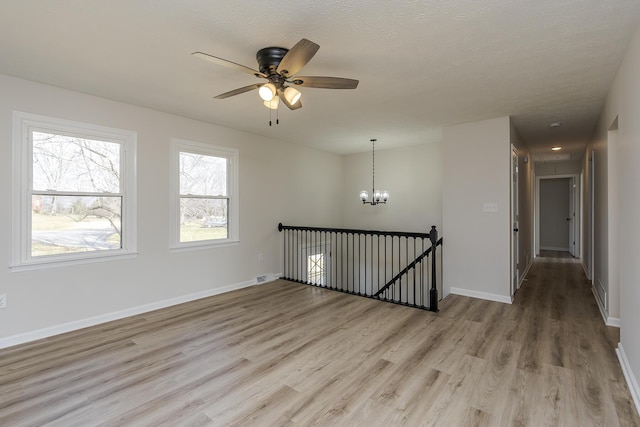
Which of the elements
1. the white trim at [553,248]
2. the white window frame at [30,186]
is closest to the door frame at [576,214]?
the white trim at [553,248]

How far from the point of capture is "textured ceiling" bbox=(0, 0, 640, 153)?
76.6 inches

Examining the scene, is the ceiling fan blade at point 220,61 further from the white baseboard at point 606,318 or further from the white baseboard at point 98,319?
the white baseboard at point 606,318

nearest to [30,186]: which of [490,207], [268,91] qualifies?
[268,91]

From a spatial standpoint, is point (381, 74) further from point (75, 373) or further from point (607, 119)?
point (75, 373)

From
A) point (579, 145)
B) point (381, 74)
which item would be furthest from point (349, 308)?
point (579, 145)

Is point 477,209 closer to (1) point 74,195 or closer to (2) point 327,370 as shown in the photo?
(2) point 327,370

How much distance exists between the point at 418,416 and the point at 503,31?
255cm

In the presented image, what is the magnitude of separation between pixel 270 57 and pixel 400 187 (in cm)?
460

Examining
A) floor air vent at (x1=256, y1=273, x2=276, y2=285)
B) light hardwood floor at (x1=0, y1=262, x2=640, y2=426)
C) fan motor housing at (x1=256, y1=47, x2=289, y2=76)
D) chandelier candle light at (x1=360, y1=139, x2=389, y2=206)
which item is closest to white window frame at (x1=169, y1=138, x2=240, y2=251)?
floor air vent at (x1=256, y1=273, x2=276, y2=285)

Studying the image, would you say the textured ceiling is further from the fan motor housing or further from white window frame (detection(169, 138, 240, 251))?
white window frame (detection(169, 138, 240, 251))

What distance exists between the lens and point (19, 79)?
2.95m

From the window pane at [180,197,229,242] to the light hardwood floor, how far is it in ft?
3.45

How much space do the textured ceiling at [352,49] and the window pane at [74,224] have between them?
1158 millimetres

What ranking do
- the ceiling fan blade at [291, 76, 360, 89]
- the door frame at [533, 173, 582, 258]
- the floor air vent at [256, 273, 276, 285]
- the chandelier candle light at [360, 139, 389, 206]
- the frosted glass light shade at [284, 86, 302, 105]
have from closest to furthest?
the ceiling fan blade at [291, 76, 360, 89], the frosted glass light shade at [284, 86, 302, 105], the floor air vent at [256, 273, 276, 285], the chandelier candle light at [360, 139, 389, 206], the door frame at [533, 173, 582, 258]
